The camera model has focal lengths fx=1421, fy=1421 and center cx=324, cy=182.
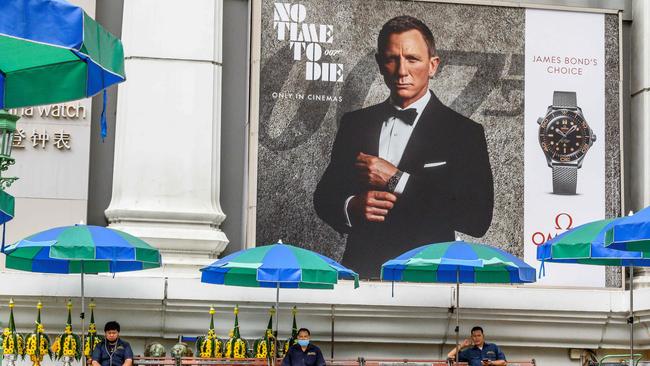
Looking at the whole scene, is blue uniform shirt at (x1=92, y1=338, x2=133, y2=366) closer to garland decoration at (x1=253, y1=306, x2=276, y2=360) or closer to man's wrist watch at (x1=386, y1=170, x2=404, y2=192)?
→ garland decoration at (x1=253, y1=306, x2=276, y2=360)

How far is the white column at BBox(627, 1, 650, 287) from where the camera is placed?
1955 cm

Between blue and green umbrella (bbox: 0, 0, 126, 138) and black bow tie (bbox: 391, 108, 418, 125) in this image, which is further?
black bow tie (bbox: 391, 108, 418, 125)

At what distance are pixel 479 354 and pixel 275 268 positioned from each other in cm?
326

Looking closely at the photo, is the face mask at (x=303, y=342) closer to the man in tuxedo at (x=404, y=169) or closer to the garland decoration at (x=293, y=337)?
the garland decoration at (x=293, y=337)

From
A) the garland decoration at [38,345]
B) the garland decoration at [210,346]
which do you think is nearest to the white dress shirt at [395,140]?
the garland decoration at [210,346]

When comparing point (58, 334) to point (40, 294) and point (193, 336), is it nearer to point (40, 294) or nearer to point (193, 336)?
point (40, 294)

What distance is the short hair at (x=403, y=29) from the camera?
1902cm

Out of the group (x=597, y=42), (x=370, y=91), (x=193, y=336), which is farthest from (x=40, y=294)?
(x=597, y=42)

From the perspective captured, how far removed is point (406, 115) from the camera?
1905cm

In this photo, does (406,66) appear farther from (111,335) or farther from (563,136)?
(111,335)

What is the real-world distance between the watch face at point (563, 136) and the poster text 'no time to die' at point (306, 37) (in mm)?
2929

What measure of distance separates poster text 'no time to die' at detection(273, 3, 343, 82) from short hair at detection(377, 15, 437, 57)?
2.10 ft

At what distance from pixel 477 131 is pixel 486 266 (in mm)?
2987

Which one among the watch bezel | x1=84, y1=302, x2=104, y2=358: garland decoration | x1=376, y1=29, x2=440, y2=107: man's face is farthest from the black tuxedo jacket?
x1=84, y1=302, x2=104, y2=358: garland decoration
